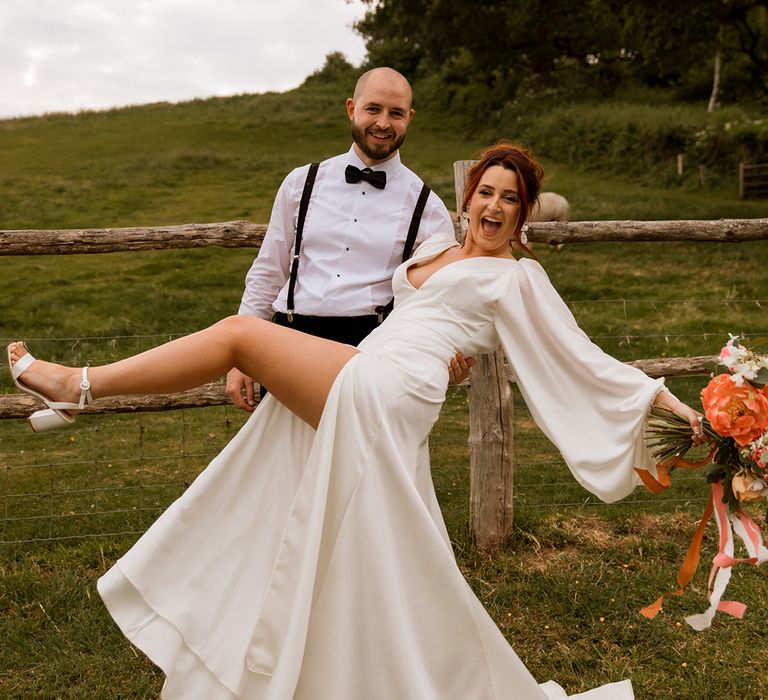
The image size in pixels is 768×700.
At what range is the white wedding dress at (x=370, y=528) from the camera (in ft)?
9.24

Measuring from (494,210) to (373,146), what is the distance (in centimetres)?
77

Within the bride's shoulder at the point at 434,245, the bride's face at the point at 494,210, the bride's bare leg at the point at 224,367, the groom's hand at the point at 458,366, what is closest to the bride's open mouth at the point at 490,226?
the bride's face at the point at 494,210

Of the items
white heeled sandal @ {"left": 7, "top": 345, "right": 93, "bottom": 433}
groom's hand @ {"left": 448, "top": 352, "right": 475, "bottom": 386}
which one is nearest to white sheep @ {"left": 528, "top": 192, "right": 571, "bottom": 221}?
groom's hand @ {"left": 448, "top": 352, "right": 475, "bottom": 386}

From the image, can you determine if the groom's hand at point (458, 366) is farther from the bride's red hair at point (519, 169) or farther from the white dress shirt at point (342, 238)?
the white dress shirt at point (342, 238)

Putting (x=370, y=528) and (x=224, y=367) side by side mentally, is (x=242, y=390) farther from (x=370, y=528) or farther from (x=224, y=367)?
(x=370, y=528)

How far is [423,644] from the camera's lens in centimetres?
288

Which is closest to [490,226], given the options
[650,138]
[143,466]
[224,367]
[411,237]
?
[411,237]

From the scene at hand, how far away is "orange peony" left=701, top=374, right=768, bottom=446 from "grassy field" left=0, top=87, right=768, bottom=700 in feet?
3.97

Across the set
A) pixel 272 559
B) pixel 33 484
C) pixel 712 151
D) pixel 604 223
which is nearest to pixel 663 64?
pixel 712 151

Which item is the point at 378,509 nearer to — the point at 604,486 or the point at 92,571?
the point at 604,486

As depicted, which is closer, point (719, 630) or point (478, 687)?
point (478, 687)

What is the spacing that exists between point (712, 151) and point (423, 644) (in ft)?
67.8

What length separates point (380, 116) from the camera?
151 inches

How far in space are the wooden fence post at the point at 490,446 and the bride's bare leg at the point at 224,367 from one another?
1837 mm
